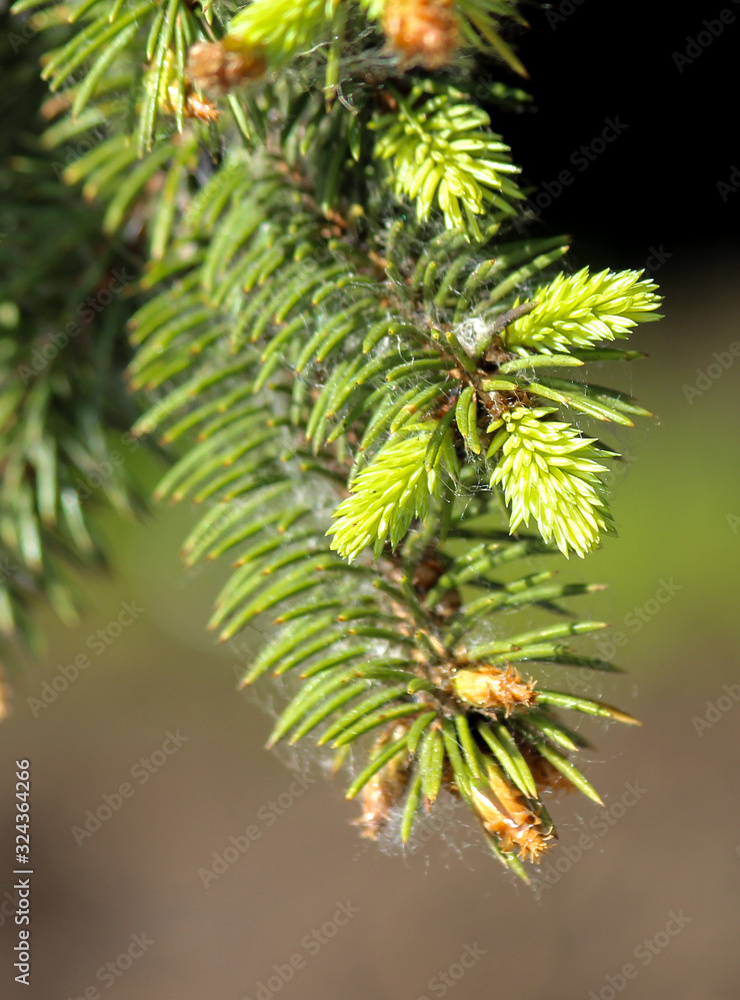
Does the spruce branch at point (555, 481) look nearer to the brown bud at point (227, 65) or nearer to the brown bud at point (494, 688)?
the brown bud at point (494, 688)

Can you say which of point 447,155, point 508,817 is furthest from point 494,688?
point 447,155

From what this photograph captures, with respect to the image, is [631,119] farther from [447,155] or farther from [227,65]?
[227,65]

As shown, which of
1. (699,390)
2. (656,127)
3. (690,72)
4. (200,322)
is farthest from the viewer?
(699,390)

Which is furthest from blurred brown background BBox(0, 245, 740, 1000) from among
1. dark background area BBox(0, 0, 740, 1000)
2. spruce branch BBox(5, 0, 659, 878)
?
spruce branch BBox(5, 0, 659, 878)

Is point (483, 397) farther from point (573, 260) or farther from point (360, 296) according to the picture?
point (573, 260)

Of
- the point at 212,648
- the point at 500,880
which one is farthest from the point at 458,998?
the point at 212,648

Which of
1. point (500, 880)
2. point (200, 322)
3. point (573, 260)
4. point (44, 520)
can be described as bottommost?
point (500, 880)

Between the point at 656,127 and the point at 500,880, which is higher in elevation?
the point at 656,127

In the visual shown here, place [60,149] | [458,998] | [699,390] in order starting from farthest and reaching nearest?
[699,390] < [458,998] < [60,149]
